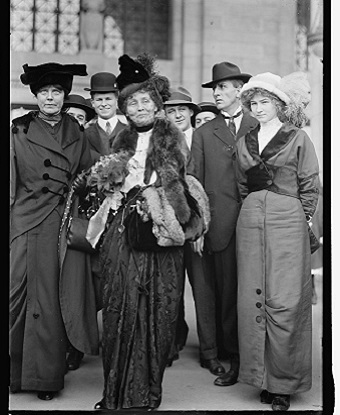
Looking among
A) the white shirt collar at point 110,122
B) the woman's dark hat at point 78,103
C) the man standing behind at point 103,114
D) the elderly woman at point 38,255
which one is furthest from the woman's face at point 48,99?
the white shirt collar at point 110,122

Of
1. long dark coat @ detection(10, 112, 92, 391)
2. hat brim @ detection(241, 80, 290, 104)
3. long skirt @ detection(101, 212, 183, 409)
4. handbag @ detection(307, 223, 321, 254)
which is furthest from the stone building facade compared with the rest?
long skirt @ detection(101, 212, 183, 409)

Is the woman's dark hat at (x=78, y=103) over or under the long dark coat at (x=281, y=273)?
over

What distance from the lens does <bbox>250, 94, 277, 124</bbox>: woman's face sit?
15.9 ft

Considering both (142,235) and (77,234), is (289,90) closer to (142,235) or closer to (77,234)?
(142,235)

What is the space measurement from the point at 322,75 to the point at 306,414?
7.12ft

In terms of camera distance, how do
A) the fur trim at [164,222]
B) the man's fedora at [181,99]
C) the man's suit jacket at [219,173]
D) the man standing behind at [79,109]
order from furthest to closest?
the man's fedora at [181,99]
the man's suit jacket at [219,173]
the man standing behind at [79,109]
the fur trim at [164,222]

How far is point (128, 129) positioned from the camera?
4785 mm

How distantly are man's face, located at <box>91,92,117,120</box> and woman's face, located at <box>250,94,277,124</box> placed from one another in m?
0.93

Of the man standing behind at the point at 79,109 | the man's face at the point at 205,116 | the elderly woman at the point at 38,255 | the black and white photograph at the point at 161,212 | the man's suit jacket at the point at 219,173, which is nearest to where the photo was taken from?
the black and white photograph at the point at 161,212

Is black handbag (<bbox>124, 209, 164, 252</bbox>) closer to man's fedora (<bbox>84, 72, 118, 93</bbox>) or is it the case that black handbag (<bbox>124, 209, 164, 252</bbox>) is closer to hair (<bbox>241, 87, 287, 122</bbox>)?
man's fedora (<bbox>84, 72, 118, 93</bbox>)

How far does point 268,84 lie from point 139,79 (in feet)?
2.71

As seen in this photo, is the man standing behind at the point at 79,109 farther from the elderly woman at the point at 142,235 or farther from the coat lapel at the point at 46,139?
the elderly woman at the point at 142,235

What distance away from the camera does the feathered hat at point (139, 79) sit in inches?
185
